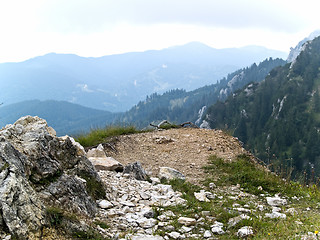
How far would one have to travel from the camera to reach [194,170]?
35.4 ft

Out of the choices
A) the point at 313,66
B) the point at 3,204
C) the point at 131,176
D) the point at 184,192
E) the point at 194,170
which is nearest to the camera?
the point at 3,204

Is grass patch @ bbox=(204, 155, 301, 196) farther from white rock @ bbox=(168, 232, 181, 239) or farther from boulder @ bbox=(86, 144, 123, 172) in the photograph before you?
white rock @ bbox=(168, 232, 181, 239)

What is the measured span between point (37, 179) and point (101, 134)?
9017 mm

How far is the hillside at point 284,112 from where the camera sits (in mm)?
120000

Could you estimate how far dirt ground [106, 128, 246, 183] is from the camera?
1132 centimetres

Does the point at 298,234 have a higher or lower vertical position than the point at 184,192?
higher

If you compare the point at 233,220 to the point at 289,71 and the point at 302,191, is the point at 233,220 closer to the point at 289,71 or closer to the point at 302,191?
the point at 302,191

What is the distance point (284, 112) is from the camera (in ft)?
468

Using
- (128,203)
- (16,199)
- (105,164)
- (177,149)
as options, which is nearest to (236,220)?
(128,203)

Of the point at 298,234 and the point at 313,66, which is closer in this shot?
the point at 298,234

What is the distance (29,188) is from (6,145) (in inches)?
36.9

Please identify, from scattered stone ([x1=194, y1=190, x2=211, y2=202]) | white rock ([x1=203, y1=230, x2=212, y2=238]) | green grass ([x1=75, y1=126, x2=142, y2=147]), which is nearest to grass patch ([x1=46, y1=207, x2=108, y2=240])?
white rock ([x1=203, y1=230, x2=212, y2=238])

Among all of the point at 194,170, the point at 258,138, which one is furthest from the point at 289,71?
the point at 194,170

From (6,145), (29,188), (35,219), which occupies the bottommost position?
(35,219)
